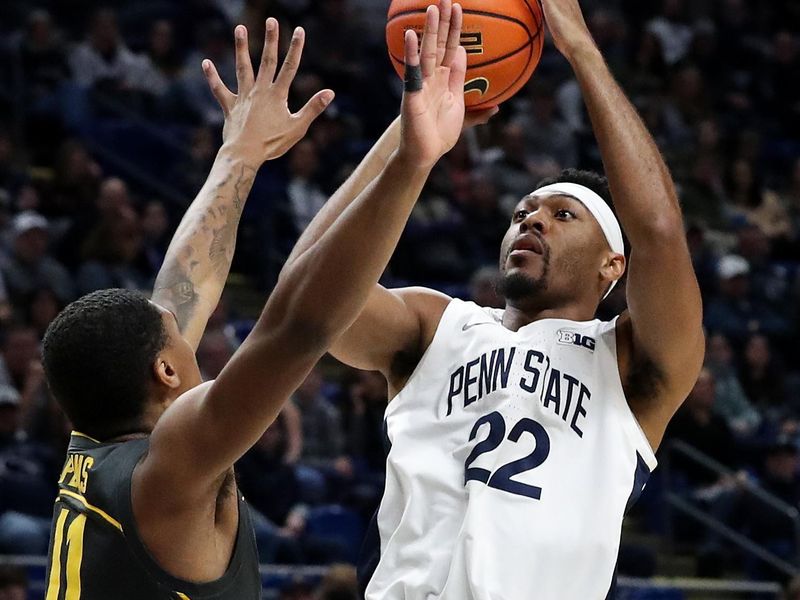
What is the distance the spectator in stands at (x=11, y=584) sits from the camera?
22.2ft

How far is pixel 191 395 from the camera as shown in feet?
9.11

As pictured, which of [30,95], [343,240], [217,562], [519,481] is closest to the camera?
[343,240]

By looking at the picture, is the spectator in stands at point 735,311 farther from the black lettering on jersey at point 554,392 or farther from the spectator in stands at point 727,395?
the black lettering on jersey at point 554,392

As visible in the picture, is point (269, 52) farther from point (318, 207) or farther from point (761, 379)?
point (761, 379)

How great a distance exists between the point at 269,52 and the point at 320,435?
5.92m

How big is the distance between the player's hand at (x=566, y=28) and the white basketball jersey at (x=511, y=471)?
2.55 feet

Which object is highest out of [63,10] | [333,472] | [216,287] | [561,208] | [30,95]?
[63,10]

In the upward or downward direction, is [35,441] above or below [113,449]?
below

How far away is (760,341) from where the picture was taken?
11.4 m

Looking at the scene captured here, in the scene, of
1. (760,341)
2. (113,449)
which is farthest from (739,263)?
(113,449)

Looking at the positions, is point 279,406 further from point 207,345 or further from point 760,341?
point 760,341

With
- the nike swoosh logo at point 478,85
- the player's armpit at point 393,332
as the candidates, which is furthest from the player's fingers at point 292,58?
the player's armpit at point 393,332

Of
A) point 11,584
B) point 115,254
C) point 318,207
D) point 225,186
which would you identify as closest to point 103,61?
point 318,207

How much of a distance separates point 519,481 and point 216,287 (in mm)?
1022
